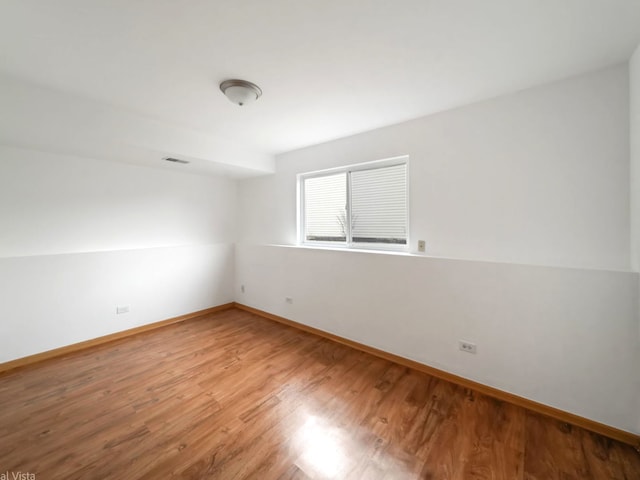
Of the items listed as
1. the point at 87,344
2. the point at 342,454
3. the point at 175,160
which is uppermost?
the point at 175,160

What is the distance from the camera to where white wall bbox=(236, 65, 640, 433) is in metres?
1.72

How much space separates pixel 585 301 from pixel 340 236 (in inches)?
92.0

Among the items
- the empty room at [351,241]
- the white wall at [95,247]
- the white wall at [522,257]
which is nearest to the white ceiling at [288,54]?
the empty room at [351,241]

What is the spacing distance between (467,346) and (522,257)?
35.0 inches

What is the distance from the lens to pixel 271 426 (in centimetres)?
176

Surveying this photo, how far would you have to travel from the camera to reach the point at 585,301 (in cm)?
176

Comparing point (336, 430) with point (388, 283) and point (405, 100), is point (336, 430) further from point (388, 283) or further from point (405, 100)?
point (405, 100)

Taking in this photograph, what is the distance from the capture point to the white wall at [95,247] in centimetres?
254

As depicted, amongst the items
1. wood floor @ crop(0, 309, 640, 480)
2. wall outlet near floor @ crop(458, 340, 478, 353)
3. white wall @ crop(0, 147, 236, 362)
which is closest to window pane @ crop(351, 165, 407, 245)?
wall outlet near floor @ crop(458, 340, 478, 353)

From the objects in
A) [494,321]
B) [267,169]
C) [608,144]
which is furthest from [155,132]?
[608,144]

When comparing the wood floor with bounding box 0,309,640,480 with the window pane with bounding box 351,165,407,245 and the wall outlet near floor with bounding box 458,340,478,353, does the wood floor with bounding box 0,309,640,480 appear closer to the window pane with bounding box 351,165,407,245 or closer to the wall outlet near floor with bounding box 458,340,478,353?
the wall outlet near floor with bounding box 458,340,478,353

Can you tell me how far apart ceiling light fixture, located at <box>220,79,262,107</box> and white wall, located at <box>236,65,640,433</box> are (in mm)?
1440

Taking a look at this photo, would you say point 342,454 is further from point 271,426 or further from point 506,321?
point 506,321

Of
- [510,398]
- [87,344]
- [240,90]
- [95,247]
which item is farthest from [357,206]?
[87,344]
